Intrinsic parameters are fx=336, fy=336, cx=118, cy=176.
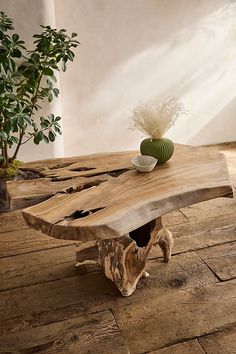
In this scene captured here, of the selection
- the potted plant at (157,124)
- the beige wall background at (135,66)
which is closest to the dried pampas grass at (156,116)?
the potted plant at (157,124)

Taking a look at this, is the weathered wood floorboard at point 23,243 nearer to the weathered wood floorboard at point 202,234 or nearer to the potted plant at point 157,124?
the weathered wood floorboard at point 202,234

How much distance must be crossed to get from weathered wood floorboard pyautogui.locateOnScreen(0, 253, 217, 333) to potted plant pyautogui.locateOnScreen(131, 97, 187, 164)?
23.3 inches

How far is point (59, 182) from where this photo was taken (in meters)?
1.47

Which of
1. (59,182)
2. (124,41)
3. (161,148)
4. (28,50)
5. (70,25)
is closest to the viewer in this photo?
(59,182)

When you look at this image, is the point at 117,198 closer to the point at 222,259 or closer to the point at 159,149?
the point at 159,149

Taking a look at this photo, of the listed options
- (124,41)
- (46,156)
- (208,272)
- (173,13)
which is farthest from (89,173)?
(173,13)

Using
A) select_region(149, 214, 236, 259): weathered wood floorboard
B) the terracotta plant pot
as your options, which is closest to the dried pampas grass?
select_region(149, 214, 236, 259): weathered wood floorboard

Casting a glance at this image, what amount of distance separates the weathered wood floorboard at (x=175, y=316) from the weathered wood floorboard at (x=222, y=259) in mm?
87

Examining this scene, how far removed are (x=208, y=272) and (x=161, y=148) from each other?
27.3 inches

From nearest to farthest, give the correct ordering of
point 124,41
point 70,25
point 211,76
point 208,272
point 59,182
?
1. point 59,182
2. point 208,272
3. point 70,25
4. point 124,41
5. point 211,76

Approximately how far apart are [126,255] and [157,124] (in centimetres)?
62

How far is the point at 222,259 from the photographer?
1.82 meters

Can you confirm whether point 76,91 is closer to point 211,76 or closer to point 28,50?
point 28,50

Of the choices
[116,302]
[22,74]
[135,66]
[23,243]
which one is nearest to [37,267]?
[23,243]
